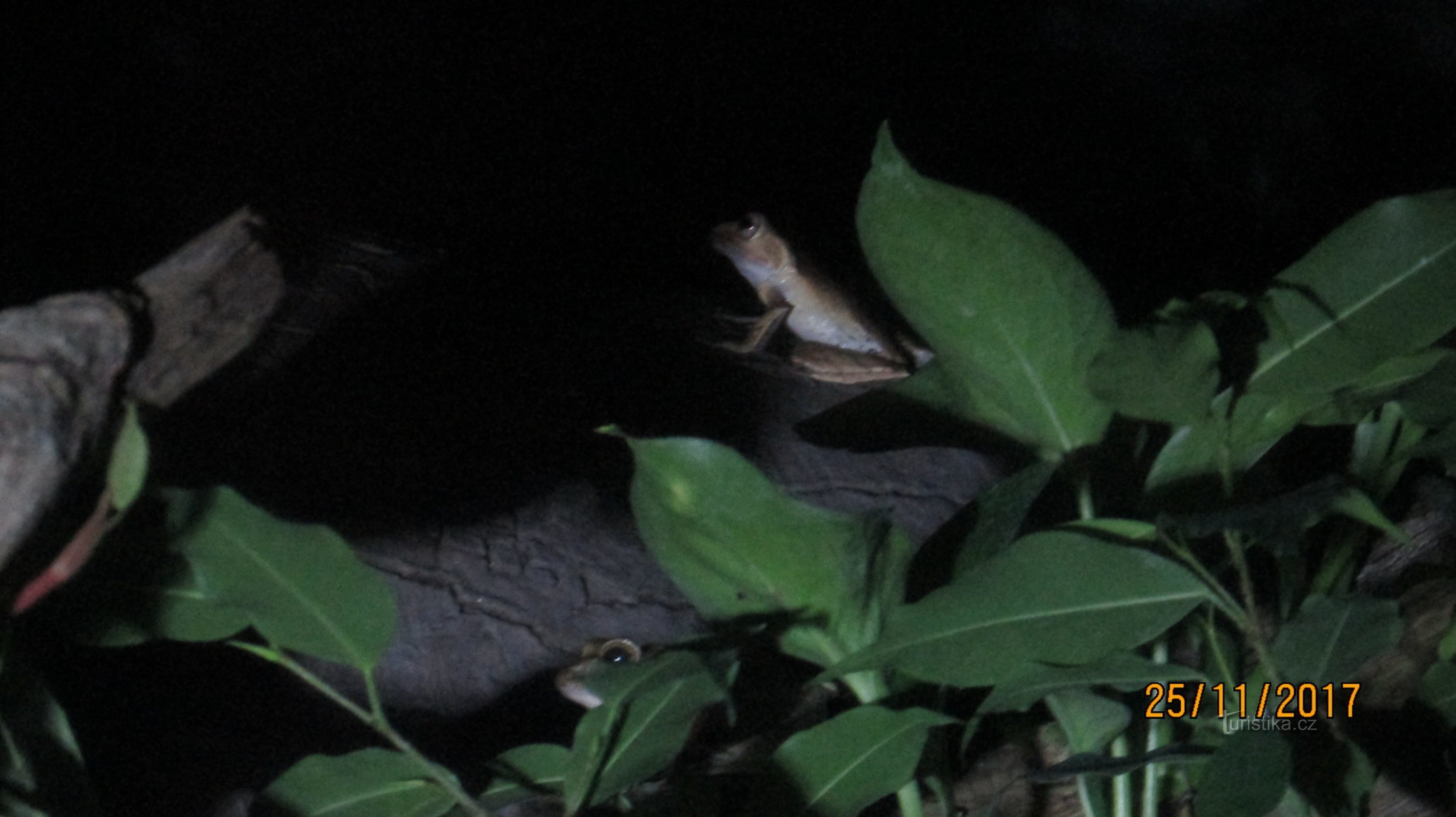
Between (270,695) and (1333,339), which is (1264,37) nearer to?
(1333,339)

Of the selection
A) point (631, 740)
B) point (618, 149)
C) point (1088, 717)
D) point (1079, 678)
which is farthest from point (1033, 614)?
point (618, 149)

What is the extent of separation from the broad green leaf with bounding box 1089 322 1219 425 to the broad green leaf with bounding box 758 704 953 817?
23 cm

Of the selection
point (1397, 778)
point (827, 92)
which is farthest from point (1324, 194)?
point (1397, 778)

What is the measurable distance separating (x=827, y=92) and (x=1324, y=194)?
132 cm

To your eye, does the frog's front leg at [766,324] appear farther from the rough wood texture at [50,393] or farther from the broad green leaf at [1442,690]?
the rough wood texture at [50,393]

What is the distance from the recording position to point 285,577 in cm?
58

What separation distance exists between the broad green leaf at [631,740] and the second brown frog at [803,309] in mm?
Answer: 1613

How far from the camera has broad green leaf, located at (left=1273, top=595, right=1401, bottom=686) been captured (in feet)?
2.20

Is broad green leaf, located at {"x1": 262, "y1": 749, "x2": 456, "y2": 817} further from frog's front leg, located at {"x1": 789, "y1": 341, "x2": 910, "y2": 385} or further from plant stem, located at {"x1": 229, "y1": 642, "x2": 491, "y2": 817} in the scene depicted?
frog's front leg, located at {"x1": 789, "y1": 341, "x2": 910, "y2": 385}

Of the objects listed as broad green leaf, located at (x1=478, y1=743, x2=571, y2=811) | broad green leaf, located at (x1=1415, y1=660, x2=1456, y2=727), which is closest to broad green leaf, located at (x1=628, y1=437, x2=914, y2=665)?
broad green leaf, located at (x1=478, y1=743, x2=571, y2=811)

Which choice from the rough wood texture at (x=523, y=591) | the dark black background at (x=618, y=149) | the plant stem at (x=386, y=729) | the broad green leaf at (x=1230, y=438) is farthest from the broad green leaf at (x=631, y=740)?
the dark black background at (x=618, y=149)

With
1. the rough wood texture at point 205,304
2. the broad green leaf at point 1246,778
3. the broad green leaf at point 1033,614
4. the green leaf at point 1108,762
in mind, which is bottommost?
the green leaf at point 1108,762

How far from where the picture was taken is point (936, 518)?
1.62 metres

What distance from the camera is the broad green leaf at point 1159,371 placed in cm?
65
